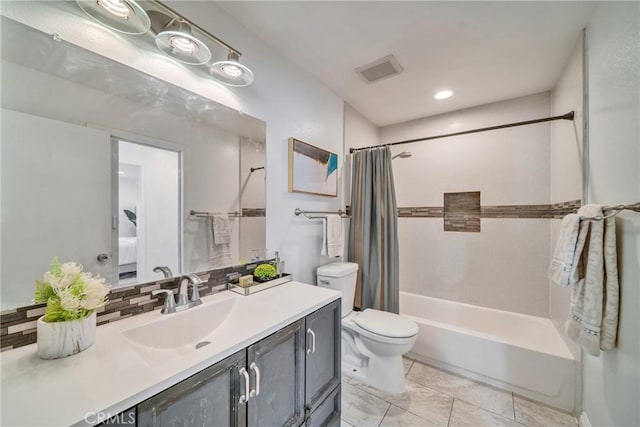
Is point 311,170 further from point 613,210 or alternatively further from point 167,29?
point 613,210

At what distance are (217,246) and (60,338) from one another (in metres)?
0.70

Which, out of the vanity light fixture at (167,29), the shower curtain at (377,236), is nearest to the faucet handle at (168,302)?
the vanity light fixture at (167,29)

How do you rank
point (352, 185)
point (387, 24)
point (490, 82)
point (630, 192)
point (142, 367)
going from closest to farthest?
point (142, 367) → point (630, 192) → point (387, 24) → point (490, 82) → point (352, 185)

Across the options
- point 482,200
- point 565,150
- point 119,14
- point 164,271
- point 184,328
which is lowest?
point 184,328

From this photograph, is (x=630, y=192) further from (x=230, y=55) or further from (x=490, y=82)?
(x=230, y=55)

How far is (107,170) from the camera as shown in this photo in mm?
963

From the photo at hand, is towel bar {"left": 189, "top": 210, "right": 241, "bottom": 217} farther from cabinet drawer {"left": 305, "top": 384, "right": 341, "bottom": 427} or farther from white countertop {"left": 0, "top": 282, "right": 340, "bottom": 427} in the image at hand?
cabinet drawer {"left": 305, "top": 384, "right": 341, "bottom": 427}

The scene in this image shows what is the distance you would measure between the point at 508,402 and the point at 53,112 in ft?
9.70

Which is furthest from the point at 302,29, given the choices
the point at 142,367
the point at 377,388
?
the point at 377,388

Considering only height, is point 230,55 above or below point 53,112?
above

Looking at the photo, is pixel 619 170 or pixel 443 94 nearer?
pixel 619 170

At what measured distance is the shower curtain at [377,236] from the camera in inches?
90.1

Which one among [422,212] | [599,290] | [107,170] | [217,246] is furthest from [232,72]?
[422,212]

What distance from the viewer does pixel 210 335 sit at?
3.57ft
